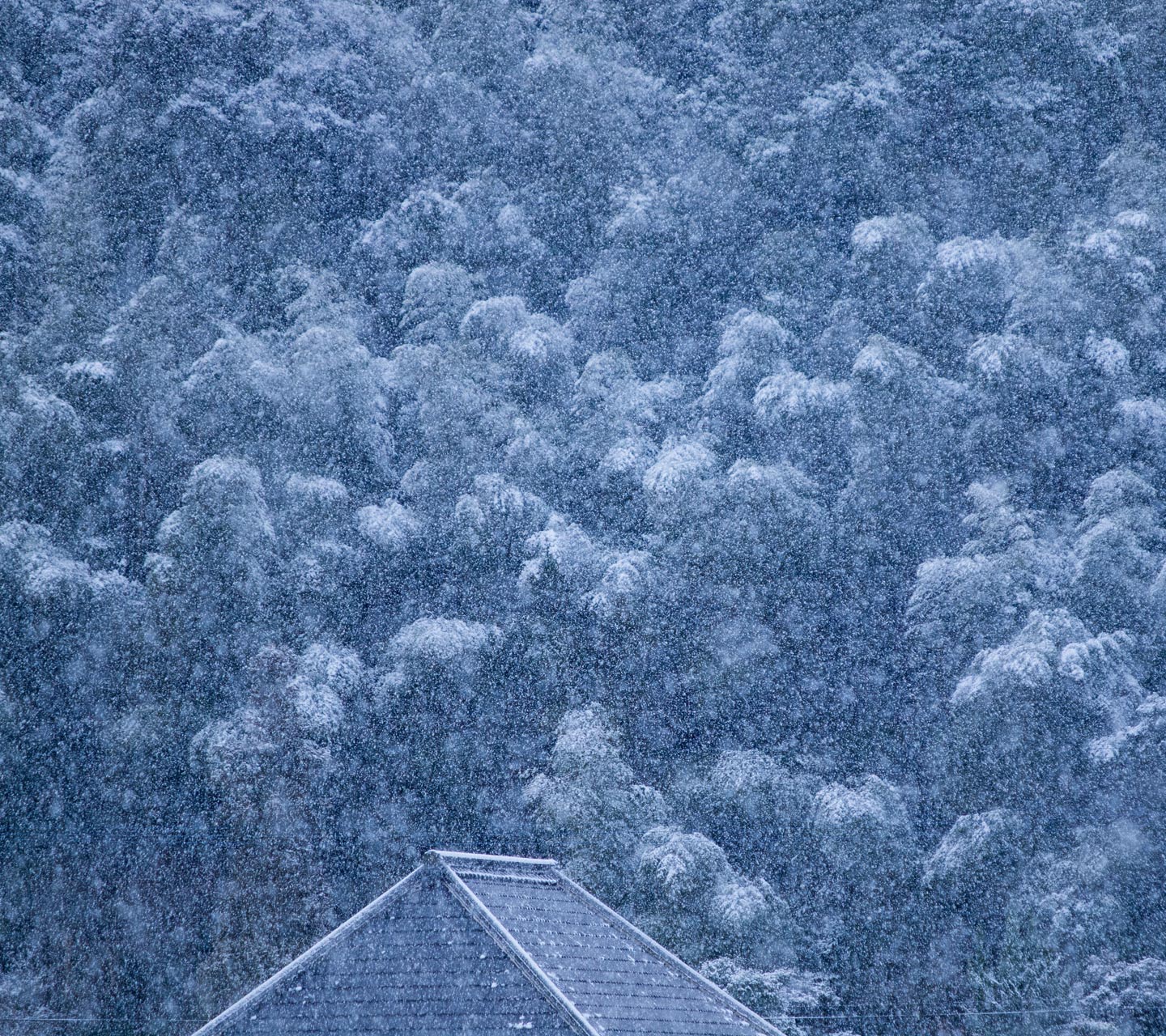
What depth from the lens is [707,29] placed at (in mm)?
17500

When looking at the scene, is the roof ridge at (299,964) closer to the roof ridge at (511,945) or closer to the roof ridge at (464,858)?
the roof ridge at (464,858)

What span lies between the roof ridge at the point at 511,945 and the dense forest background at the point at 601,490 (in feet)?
18.7

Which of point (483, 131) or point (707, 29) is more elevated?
point (707, 29)

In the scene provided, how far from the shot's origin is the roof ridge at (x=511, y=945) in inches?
209

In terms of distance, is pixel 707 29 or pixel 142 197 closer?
pixel 142 197

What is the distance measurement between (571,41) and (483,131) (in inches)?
63.9

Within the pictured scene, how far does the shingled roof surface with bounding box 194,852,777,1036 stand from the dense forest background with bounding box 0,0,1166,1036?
5.26m

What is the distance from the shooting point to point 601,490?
47.2 feet

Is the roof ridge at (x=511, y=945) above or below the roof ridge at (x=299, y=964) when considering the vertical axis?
above

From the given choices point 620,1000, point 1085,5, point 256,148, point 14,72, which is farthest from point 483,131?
point 620,1000

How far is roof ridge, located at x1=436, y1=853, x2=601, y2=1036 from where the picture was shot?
17.4 feet

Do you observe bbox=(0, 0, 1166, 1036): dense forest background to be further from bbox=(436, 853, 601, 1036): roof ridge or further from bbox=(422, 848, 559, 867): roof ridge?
bbox=(436, 853, 601, 1036): roof ridge

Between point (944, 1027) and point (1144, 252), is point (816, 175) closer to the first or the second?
point (1144, 252)

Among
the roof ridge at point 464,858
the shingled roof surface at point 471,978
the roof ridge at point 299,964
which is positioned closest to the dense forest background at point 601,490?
the roof ridge at point 464,858
